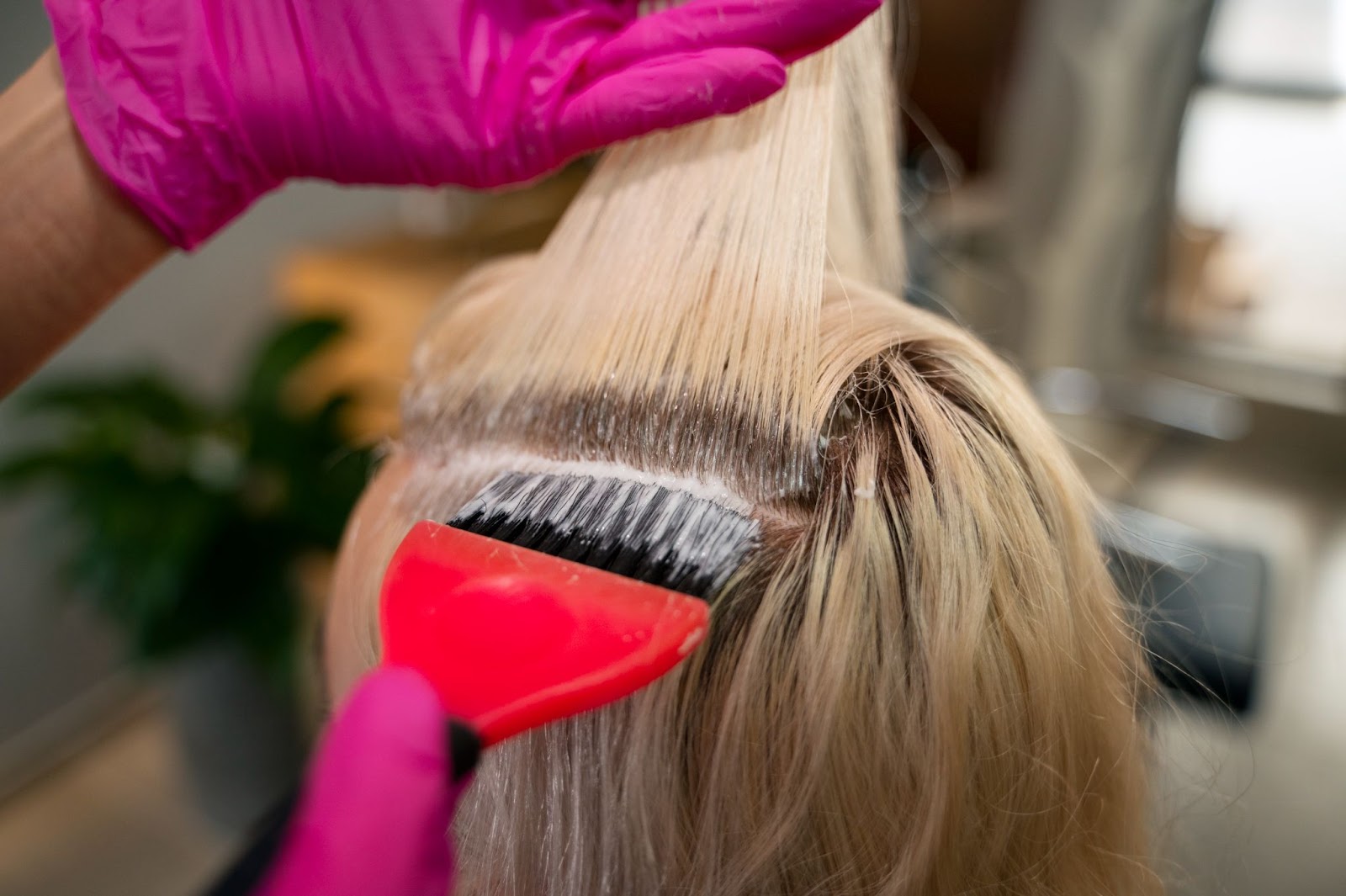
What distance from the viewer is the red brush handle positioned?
0.37 m

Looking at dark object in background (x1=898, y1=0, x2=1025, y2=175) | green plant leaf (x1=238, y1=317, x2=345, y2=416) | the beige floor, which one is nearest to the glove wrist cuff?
green plant leaf (x1=238, y1=317, x2=345, y2=416)

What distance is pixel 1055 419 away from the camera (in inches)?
49.2

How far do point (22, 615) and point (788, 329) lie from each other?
137 cm

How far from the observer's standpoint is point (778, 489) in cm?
46

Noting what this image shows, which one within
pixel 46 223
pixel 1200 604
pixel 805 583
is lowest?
pixel 1200 604

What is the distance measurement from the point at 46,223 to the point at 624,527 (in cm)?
44

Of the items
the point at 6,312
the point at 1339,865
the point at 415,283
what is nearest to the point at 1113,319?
the point at 1339,865

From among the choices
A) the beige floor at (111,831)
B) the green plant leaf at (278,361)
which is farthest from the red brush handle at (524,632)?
the beige floor at (111,831)

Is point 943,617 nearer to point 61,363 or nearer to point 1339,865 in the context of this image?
point 1339,865

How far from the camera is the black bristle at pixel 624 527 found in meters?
0.43

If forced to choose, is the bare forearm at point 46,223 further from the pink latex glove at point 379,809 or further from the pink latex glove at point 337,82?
the pink latex glove at point 379,809

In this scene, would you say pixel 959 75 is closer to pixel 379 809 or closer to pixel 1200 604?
pixel 1200 604

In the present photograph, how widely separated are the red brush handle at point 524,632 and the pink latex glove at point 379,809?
2cm

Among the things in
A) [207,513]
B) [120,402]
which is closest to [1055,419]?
[207,513]
